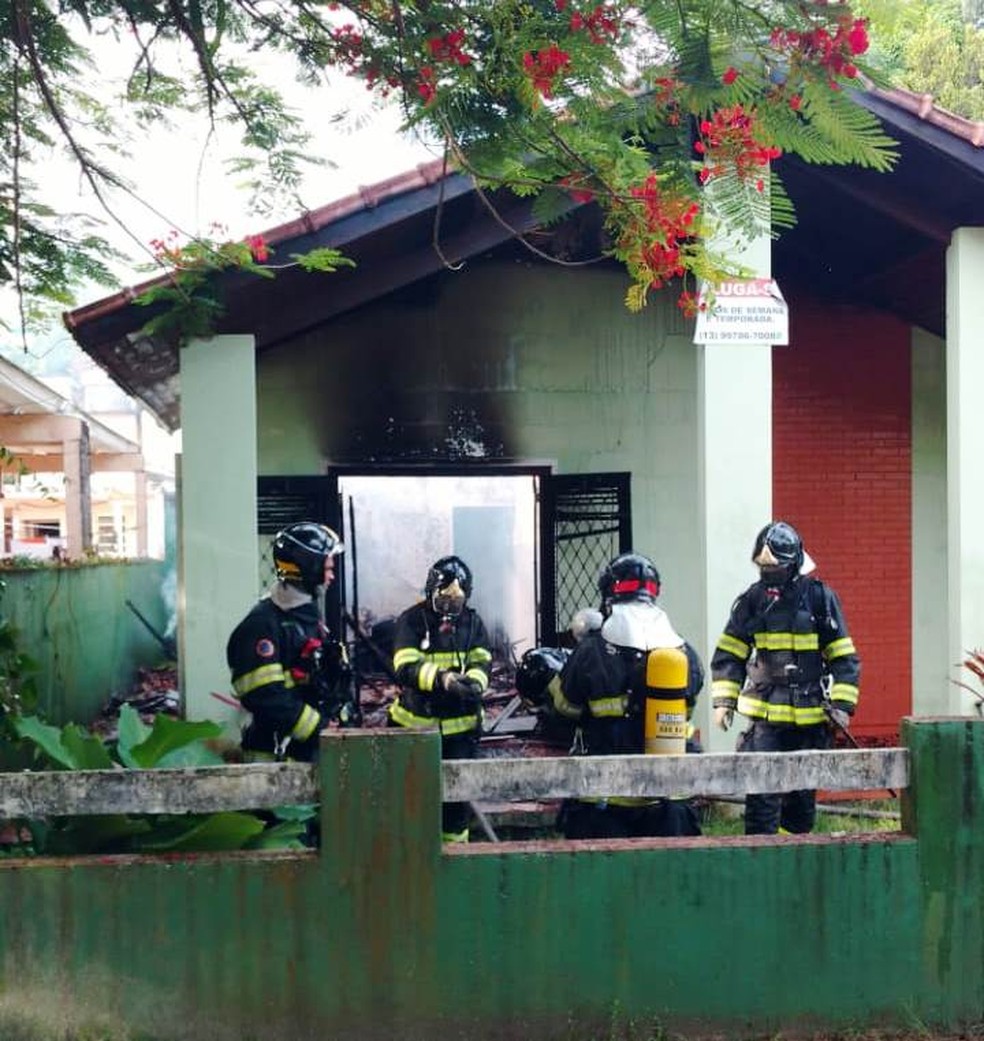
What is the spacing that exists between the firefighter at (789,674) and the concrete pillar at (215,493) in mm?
2966

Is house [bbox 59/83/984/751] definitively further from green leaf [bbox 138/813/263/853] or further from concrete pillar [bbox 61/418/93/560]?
concrete pillar [bbox 61/418/93/560]

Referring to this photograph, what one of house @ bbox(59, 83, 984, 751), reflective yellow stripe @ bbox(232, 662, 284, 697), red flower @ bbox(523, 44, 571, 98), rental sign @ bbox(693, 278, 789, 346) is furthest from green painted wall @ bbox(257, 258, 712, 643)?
red flower @ bbox(523, 44, 571, 98)

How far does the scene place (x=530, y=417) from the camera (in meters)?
7.84

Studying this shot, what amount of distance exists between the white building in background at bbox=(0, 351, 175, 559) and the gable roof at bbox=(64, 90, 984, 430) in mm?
1246

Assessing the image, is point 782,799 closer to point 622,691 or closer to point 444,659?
point 622,691

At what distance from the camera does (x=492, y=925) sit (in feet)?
11.3

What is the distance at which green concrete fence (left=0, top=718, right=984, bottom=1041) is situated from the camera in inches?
132

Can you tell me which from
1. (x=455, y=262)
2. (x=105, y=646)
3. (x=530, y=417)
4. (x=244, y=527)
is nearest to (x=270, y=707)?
(x=244, y=527)

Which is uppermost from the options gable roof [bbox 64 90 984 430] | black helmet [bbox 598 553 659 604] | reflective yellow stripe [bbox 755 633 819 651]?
gable roof [bbox 64 90 984 430]

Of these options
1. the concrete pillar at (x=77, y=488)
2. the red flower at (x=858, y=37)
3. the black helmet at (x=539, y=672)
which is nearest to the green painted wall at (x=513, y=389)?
the black helmet at (x=539, y=672)

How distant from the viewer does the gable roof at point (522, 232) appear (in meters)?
5.71

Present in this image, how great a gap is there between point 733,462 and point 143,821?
3.91 m

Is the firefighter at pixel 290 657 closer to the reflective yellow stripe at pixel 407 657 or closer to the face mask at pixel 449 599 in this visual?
the reflective yellow stripe at pixel 407 657

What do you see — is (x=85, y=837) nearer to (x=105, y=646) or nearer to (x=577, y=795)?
(x=577, y=795)
